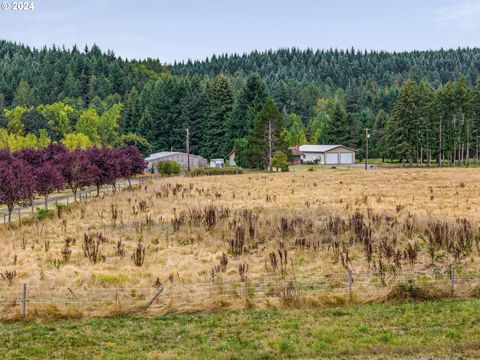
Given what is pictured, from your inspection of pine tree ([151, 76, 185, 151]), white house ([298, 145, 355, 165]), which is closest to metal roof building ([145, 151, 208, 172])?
pine tree ([151, 76, 185, 151])

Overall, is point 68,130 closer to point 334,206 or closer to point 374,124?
point 374,124

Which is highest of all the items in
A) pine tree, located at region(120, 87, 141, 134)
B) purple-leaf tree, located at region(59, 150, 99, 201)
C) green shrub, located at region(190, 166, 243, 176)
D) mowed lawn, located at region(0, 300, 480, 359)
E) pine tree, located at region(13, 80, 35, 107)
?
pine tree, located at region(13, 80, 35, 107)

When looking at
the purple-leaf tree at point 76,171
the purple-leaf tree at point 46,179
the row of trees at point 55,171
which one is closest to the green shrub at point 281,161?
the row of trees at point 55,171

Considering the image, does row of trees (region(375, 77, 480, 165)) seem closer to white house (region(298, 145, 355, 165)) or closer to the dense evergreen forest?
the dense evergreen forest

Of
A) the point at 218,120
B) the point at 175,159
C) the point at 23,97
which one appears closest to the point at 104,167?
the point at 175,159

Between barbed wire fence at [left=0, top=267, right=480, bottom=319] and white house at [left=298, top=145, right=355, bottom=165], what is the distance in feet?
277

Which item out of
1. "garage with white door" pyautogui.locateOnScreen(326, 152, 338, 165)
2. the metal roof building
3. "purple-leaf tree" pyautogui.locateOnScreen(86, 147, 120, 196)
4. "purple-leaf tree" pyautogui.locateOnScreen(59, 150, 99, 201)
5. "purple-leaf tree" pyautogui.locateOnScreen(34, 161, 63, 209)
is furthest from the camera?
"garage with white door" pyautogui.locateOnScreen(326, 152, 338, 165)

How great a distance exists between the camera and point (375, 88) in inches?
7008

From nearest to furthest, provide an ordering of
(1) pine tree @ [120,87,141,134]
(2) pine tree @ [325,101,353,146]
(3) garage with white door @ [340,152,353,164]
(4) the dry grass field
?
(4) the dry grass field < (3) garage with white door @ [340,152,353,164] < (2) pine tree @ [325,101,353,146] < (1) pine tree @ [120,87,141,134]

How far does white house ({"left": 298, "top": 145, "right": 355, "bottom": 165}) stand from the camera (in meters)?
102

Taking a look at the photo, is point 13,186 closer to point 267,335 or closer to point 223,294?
point 223,294

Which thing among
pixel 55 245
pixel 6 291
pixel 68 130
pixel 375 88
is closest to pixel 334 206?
pixel 55 245

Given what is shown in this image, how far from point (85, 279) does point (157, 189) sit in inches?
1346

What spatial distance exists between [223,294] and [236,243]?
23.1 feet
